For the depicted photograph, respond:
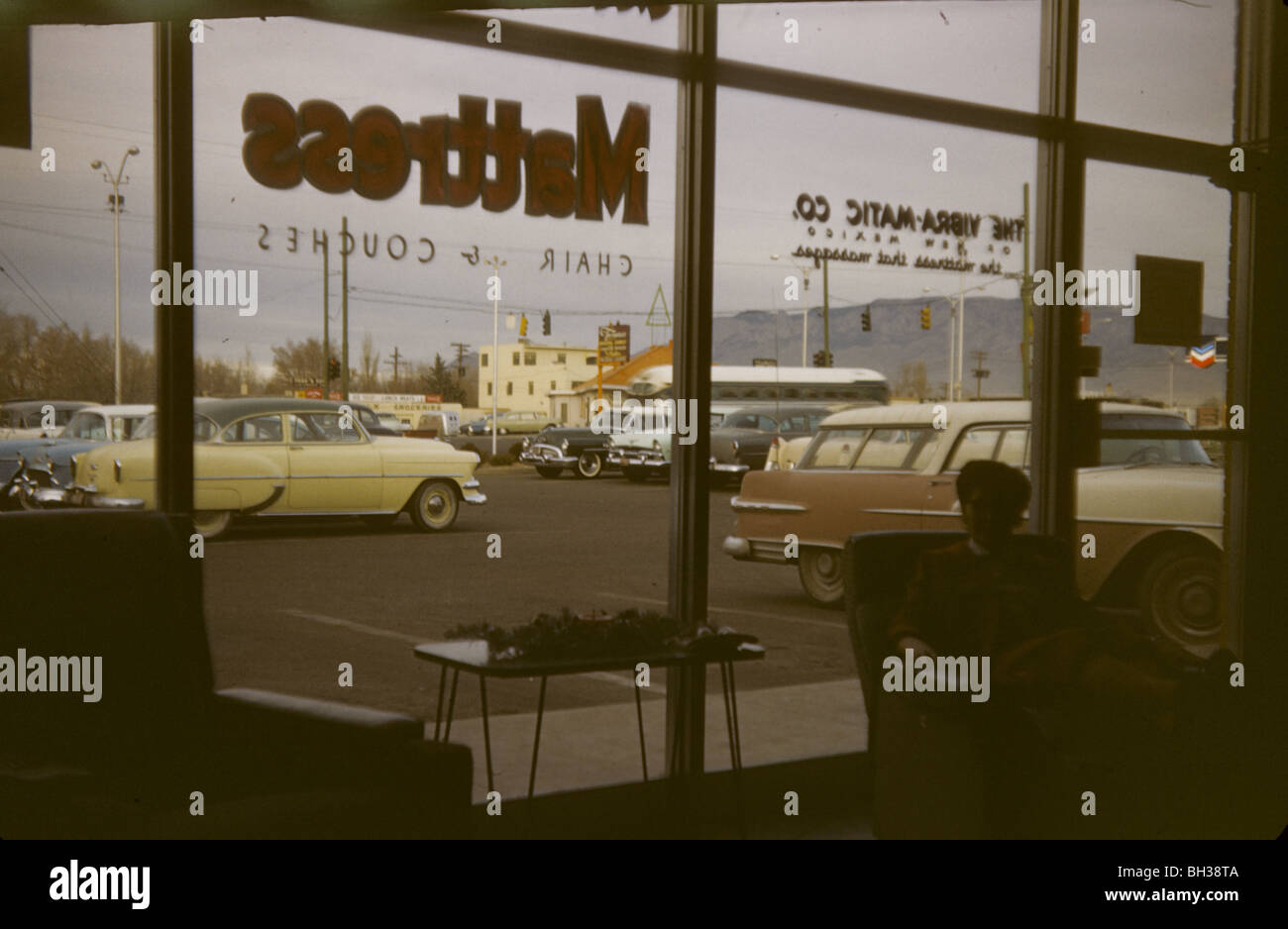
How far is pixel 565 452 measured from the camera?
7.25 m

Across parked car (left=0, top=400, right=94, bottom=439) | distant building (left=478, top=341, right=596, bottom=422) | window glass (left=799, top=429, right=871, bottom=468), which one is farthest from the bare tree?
window glass (left=799, top=429, right=871, bottom=468)

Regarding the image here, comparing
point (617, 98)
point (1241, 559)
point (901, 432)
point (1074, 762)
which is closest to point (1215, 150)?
point (1241, 559)

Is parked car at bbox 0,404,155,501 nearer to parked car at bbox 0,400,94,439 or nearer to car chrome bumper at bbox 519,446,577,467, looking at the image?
parked car at bbox 0,400,94,439

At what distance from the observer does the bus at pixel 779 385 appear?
156 inches

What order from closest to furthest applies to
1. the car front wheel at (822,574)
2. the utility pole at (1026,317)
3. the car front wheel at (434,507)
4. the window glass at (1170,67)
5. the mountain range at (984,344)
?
the mountain range at (984,344) → the utility pole at (1026,317) → the window glass at (1170,67) → the car front wheel at (434,507) → the car front wheel at (822,574)

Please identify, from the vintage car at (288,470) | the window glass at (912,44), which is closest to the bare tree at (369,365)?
the vintage car at (288,470)

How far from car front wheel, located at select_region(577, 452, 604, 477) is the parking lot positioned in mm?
103

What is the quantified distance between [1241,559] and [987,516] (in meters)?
1.99

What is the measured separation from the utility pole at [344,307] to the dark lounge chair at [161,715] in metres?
1.08

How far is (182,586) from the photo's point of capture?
2.70 meters

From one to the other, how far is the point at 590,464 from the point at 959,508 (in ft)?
22.0

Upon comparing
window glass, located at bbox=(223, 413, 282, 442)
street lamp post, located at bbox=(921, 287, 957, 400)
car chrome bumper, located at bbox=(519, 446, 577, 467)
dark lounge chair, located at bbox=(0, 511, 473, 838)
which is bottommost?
dark lounge chair, located at bbox=(0, 511, 473, 838)

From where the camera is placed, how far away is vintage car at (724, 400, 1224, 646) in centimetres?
495

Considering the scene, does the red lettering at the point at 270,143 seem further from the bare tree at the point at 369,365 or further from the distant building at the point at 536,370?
the distant building at the point at 536,370
